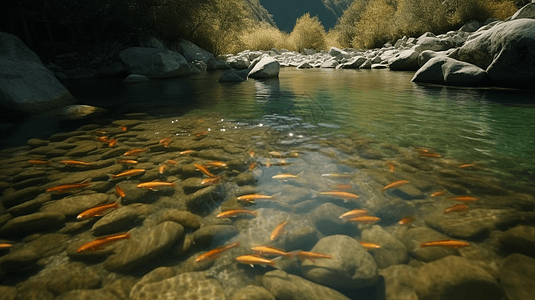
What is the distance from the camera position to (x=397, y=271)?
1499 millimetres

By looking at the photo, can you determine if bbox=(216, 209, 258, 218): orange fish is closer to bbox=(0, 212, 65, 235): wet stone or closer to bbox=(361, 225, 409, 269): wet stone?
bbox=(361, 225, 409, 269): wet stone

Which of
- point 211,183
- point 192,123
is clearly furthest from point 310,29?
point 211,183

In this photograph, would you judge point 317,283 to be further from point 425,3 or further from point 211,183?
point 425,3

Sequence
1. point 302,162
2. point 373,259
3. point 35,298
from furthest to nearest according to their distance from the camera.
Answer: point 302,162, point 373,259, point 35,298

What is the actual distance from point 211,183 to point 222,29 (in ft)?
71.8

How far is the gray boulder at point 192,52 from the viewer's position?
18.6 metres

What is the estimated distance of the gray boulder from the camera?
1860 cm

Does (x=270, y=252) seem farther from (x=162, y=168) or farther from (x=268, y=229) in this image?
(x=162, y=168)

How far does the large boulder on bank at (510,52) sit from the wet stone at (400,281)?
785 centimetres

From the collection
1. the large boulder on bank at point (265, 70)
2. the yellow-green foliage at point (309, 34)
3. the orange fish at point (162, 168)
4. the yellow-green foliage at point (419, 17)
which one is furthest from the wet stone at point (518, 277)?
the yellow-green foliage at point (309, 34)

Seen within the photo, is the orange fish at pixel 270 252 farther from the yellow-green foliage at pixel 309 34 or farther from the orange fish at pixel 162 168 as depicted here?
the yellow-green foliage at pixel 309 34

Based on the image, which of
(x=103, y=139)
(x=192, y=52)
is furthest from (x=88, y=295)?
(x=192, y=52)

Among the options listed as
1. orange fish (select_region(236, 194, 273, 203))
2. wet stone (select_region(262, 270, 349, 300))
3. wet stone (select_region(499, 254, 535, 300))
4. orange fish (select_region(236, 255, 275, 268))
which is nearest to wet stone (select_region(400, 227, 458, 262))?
wet stone (select_region(499, 254, 535, 300))

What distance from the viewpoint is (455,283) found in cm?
135
